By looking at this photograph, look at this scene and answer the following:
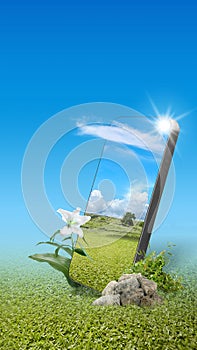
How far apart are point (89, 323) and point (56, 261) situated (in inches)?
56.3

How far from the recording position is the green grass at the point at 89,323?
10.7 feet

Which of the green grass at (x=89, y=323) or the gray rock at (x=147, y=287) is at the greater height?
the gray rock at (x=147, y=287)

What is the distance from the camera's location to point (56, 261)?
4852 millimetres

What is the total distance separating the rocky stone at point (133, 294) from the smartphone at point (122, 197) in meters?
0.56

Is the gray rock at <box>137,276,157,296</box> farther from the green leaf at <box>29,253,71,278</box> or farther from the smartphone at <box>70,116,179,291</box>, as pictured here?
the green leaf at <box>29,253,71,278</box>

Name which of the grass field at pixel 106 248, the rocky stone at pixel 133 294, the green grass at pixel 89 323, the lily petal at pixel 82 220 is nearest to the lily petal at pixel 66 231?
the lily petal at pixel 82 220

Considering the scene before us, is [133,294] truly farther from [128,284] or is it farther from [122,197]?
[122,197]

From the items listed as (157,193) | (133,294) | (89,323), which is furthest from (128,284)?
(157,193)

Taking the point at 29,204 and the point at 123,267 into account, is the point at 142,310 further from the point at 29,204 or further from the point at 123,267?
the point at 29,204

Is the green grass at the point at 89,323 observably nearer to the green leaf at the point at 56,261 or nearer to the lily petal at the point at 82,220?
the green leaf at the point at 56,261

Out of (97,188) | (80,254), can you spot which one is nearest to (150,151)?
(97,188)

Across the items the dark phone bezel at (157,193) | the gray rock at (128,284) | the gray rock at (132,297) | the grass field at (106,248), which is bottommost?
the gray rock at (132,297)

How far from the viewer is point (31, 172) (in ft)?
15.1

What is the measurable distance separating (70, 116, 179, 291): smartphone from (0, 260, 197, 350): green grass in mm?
439
